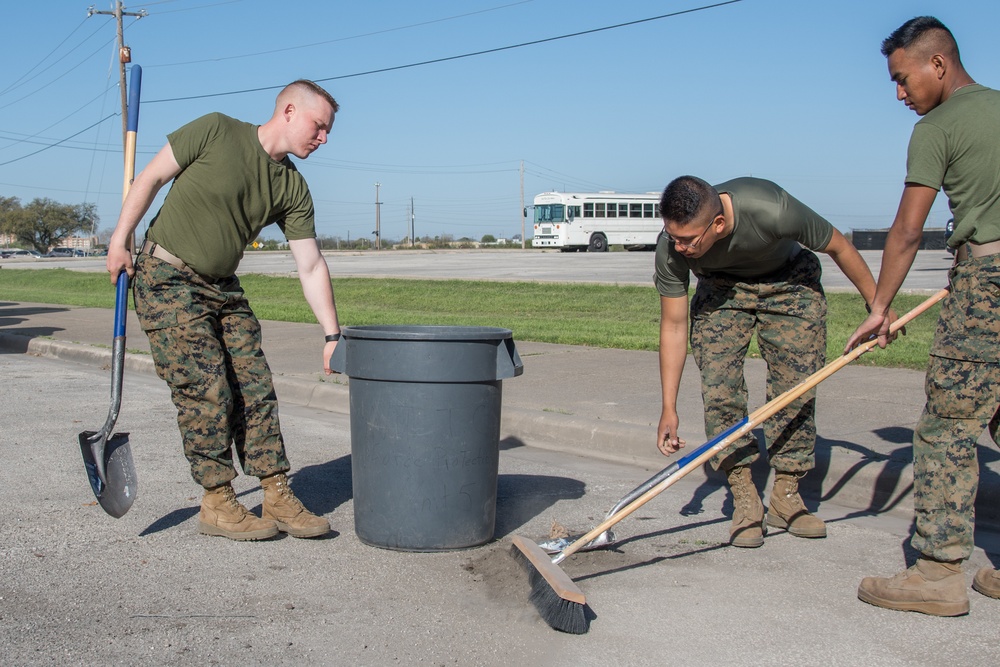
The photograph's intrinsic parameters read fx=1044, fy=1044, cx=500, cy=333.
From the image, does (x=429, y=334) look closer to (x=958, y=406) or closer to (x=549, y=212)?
(x=958, y=406)

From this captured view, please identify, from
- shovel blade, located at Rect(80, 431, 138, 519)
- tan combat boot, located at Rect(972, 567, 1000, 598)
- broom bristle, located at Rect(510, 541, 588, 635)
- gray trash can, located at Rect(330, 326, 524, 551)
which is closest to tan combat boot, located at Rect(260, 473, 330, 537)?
gray trash can, located at Rect(330, 326, 524, 551)

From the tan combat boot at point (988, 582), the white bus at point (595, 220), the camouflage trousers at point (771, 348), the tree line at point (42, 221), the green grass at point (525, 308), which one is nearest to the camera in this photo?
the tan combat boot at point (988, 582)

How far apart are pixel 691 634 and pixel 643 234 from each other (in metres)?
47.2

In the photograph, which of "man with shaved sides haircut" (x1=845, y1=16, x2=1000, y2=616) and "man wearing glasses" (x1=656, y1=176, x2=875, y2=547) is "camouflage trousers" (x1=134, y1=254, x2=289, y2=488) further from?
"man with shaved sides haircut" (x1=845, y1=16, x2=1000, y2=616)

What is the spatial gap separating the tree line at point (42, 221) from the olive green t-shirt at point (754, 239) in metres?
112

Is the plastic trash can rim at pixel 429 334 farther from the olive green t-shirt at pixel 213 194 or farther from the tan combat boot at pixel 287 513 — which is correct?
the tan combat boot at pixel 287 513

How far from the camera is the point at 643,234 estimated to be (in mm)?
49969

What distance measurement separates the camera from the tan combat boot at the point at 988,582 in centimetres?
384

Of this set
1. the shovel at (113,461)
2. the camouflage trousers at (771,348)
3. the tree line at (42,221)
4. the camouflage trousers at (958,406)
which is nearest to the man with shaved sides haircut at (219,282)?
the shovel at (113,461)

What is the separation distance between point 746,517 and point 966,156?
1.79 metres

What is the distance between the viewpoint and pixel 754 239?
4.26 m

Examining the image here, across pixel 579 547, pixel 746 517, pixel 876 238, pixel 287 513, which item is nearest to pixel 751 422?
pixel 746 517

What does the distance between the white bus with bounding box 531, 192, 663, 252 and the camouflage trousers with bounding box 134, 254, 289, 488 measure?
44404mm

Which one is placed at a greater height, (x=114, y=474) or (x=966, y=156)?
(x=966, y=156)
